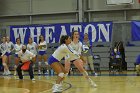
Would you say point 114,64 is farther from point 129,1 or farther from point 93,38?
point 129,1

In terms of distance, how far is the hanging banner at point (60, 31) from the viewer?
20641mm

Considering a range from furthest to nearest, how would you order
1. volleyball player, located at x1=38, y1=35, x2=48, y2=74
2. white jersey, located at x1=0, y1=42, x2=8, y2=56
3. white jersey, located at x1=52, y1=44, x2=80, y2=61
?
1. white jersey, located at x1=0, y1=42, x2=8, y2=56
2. volleyball player, located at x1=38, y1=35, x2=48, y2=74
3. white jersey, located at x1=52, y1=44, x2=80, y2=61

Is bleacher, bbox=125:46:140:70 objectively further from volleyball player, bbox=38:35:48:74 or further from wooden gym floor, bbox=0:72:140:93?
wooden gym floor, bbox=0:72:140:93

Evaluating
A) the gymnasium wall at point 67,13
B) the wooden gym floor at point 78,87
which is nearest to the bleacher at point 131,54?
the gymnasium wall at point 67,13

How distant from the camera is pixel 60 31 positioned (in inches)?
850

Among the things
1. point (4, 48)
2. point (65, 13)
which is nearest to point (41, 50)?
point (4, 48)

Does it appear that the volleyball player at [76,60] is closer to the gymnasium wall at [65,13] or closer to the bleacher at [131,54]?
the bleacher at [131,54]

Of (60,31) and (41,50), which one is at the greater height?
(60,31)

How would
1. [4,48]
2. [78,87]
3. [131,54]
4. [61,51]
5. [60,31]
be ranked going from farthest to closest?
1. [60,31]
2. [131,54]
3. [4,48]
4. [78,87]
5. [61,51]

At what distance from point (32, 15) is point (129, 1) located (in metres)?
7.32

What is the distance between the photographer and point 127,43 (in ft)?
68.5

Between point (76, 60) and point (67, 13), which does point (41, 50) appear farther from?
point (76, 60)

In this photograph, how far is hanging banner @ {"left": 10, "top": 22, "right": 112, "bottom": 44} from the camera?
20641 millimetres

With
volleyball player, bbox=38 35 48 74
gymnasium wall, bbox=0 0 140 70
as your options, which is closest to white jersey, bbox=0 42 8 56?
volleyball player, bbox=38 35 48 74
